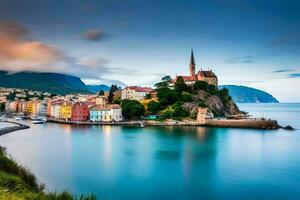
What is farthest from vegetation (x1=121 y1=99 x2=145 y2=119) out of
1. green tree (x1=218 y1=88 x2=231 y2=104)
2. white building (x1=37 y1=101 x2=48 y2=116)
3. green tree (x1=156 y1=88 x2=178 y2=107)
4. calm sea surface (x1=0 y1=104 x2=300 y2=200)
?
white building (x1=37 y1=101 x2=48 y2=116)

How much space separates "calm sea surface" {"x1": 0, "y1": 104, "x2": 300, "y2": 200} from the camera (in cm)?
1410

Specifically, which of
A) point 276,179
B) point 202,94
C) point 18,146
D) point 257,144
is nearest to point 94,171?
point 276,179

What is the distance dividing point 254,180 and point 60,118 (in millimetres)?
43376

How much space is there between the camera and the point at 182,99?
1998 inches

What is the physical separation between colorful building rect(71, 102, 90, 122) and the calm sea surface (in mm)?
19428

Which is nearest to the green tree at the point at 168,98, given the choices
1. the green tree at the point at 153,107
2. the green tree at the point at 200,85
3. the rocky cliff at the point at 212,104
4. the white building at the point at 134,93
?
the green tree at the point at 153,107

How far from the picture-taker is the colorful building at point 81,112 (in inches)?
1996

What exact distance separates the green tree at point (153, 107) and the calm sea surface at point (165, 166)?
17.8 meters

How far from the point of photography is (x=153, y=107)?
49.3 m

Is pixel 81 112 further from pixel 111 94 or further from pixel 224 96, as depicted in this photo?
pixel 224 96

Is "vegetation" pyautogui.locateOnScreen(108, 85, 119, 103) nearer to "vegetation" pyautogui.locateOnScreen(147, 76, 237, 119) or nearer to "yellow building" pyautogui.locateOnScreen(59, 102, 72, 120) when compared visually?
"yellow building" pyautogui.locateOnScreen(59, 102, 72, 120)

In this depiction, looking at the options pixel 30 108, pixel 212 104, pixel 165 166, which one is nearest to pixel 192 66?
pixel 212 104

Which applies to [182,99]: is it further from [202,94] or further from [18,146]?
[18,146]

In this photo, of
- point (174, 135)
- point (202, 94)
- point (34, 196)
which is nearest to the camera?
point (34, 196)
